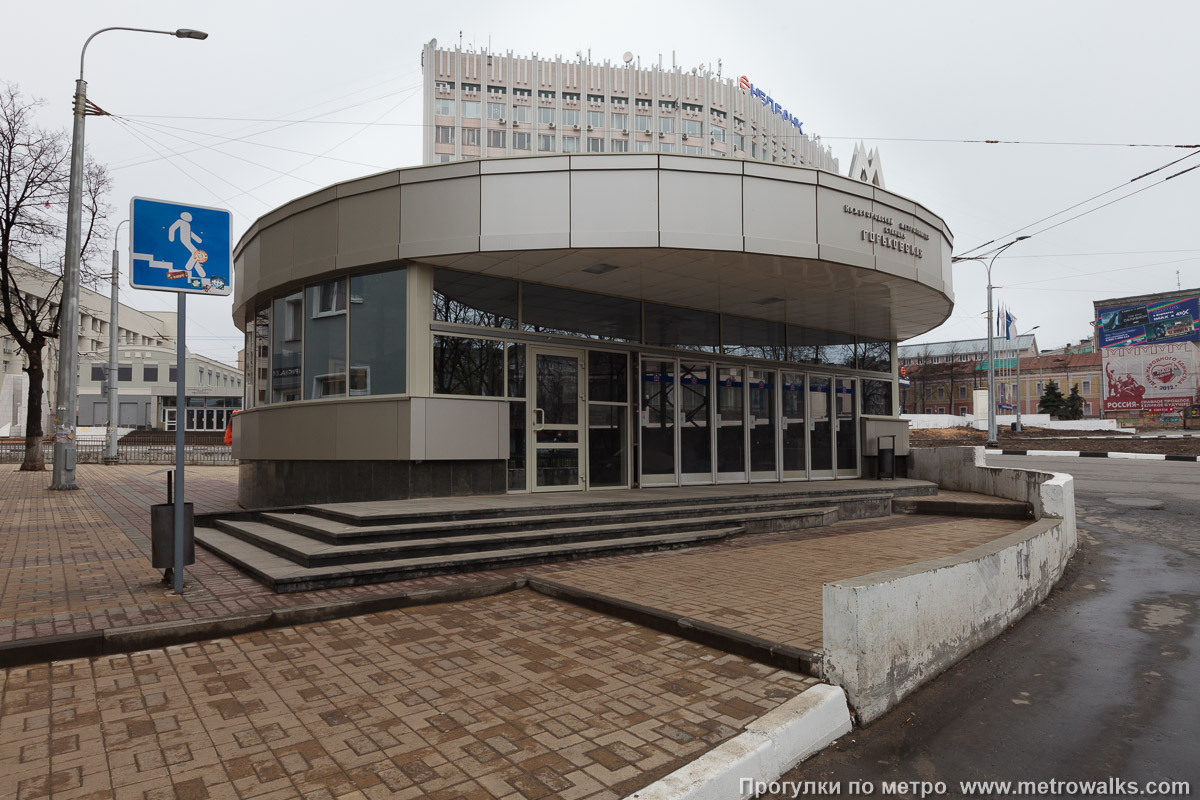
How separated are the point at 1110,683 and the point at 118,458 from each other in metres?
36.2

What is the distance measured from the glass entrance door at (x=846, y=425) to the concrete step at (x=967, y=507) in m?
3.09

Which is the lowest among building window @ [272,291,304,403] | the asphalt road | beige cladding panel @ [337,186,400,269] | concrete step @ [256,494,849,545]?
the asphalt road

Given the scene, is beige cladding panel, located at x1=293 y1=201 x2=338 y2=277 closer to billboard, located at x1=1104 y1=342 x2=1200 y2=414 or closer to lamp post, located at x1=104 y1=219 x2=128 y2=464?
lamp post, located at x1=104 y1=219 x2=128 y2=464

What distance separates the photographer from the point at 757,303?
1298 cm

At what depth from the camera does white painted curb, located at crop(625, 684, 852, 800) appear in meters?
2.91

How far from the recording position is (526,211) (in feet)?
31.4

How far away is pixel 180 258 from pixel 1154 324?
333 feet

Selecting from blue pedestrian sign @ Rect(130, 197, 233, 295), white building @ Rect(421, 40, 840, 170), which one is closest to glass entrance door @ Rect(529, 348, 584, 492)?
blue pedestrian sign @ Rect(130, 197, 233, 295)

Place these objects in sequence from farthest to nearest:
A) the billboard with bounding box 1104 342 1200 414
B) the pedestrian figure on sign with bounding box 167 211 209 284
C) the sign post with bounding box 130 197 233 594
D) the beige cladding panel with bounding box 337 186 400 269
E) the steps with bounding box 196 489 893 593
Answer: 1. the billboard with bounding box 1104 342 1200 414
2. the beige cladding panel with bounding box 337 186 400 269
3. the steps with bounding box 196 489 893 593
4. the pedestrian figure on sign with bounding box 167 211 209 284
5. the sign post with bounding box 130 197 233 594

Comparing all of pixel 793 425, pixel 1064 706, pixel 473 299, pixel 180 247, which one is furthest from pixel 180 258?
pixel 793 425

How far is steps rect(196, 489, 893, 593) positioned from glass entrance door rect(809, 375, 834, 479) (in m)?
4.63

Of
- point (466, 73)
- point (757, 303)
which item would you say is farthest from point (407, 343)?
point (466, 73)

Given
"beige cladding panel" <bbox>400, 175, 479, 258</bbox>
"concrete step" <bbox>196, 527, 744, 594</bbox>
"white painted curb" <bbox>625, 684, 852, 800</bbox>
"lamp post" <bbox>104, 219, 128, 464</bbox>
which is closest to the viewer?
"white painted curb" <bbox>625, 684, 852, 800</bbox>

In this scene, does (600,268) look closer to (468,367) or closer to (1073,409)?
(468,367)
